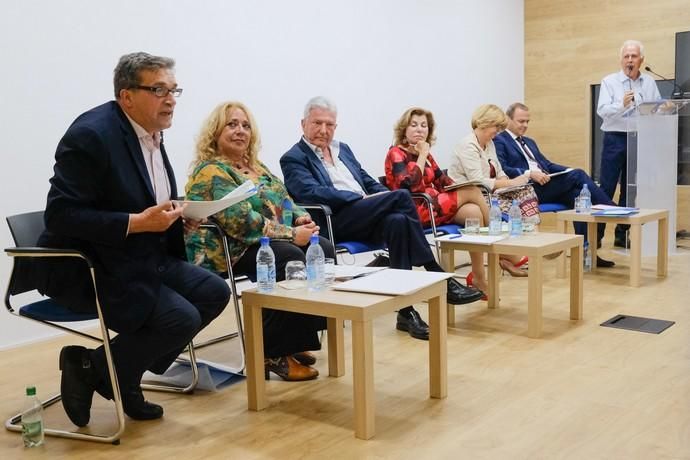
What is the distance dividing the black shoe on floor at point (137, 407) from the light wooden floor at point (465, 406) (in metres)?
0.04

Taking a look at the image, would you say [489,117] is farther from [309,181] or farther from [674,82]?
[674,82]

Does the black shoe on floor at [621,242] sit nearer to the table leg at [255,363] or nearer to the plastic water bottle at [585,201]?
the plastic water bottle at [585,201]

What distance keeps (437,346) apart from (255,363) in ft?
2.26

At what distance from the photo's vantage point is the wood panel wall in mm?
7031

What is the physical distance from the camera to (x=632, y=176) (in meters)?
5.83

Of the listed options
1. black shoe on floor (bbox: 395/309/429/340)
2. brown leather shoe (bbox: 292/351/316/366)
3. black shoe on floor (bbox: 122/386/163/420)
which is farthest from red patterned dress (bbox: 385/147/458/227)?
black shoe on floor (bbox: 122/386/163/420)

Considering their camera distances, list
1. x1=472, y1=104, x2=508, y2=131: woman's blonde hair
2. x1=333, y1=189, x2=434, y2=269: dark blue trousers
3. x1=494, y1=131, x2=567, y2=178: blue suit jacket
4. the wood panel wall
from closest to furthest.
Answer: x1=333, y1=189, x2=434, y2=269: dark blue trousers → x1=472, y1=104, x2=508, y2=131: woman's blonde hair → x1=494, y1=131, x2=567, y2=178: blue suit jacket → the wood panel wall

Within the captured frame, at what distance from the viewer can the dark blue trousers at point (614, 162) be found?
245 inches

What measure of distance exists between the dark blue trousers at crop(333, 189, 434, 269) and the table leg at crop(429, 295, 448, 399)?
91cm

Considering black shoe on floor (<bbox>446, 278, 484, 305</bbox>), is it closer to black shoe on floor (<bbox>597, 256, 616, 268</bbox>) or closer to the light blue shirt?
black shoe on floor (<bbox>597, 256, 616, 268</bbox>)

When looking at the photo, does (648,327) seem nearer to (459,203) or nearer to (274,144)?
(459,203)

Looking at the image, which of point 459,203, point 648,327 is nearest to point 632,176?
point 459,203

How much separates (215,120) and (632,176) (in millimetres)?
3666

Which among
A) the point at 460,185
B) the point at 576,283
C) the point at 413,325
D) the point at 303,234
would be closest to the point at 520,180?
the point at 460,185
